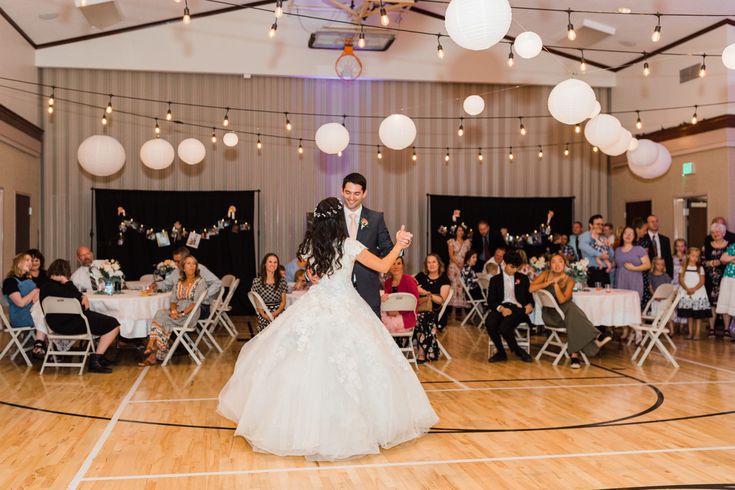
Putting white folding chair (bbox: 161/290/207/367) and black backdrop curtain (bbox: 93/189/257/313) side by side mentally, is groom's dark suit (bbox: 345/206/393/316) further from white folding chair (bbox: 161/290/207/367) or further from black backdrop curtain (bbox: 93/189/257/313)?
black backdrop curtain (bbox: 93/189/257/313)

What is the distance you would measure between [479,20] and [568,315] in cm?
372

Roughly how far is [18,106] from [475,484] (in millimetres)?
10273

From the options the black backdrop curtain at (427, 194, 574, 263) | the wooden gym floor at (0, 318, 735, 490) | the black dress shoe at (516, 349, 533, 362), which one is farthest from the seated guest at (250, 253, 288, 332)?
the black backdrop curtain at (427, 194, 574, 263)

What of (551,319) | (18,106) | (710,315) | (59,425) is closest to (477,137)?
(710,315)

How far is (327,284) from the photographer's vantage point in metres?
4.78

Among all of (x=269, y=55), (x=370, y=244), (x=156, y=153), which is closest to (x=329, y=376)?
(x=370, y=244)

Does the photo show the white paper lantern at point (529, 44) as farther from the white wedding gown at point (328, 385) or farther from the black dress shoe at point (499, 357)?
the white wedding gown at point (328, 385)

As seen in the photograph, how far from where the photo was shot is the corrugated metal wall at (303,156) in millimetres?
12977

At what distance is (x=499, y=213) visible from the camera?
45.9 feet

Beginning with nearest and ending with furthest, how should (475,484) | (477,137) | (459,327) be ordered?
(475,484)
(459,327)
(477,137)

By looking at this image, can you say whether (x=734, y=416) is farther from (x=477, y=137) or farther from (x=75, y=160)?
(x=75, y=160)

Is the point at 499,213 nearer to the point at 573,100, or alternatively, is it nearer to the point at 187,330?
the point at 573,100

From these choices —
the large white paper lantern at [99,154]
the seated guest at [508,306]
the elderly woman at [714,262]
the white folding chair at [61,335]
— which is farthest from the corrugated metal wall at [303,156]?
the white folding chair at [61,335]

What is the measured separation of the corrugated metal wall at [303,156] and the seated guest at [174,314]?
5361mm
